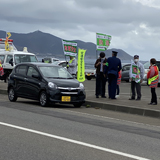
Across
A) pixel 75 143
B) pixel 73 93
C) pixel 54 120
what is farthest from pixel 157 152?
pixel 73 93

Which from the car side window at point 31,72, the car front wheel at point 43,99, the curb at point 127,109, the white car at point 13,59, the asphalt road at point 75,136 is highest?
the white car at point 13,59

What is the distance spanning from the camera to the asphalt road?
743 centimetres

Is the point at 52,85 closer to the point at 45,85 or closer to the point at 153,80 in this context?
the point at 45,85

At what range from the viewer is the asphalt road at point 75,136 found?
743 centimetres

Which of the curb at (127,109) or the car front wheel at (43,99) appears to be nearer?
the curb at (127,109)

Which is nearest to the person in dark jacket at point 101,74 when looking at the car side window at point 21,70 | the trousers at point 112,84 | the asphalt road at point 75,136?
the trousers at point 112,84

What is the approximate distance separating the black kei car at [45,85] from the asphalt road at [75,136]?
1.41m

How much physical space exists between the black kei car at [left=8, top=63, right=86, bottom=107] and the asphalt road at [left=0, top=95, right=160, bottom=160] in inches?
55.7

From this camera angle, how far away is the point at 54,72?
54.5 ft

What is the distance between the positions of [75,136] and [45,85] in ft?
21.4

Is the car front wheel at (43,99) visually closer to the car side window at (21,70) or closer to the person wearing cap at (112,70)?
the car side window at (21,70)

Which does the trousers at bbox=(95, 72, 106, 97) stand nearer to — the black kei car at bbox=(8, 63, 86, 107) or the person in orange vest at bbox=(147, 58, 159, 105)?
the black kei car at bbox=(8, 63, 86, 107)

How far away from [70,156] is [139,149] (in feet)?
4.91

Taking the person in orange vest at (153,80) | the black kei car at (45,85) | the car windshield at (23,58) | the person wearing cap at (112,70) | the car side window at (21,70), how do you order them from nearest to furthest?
the black kei car at (45,85), the person in orange vest at (153,80), the car side window at (21,70), the person wearing cap at (112,70), the car windshield at (23,58)
